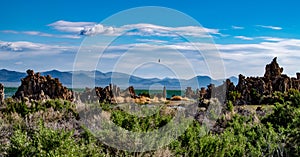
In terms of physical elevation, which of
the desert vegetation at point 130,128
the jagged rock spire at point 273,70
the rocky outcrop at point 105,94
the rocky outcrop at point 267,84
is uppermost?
the jagged rock spire at point 273,70

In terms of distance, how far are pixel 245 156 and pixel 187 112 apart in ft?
22.0

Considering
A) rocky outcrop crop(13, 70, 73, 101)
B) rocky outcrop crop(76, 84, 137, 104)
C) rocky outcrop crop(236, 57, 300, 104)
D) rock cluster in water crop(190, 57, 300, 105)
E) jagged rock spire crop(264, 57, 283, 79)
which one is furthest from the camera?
jagged rock spire crop(264, 57, 283, 79)

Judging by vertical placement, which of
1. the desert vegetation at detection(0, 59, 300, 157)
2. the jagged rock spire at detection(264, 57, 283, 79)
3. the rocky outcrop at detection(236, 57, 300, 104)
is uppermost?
the jagged rock spire at detection(264, 57, 283, 79)

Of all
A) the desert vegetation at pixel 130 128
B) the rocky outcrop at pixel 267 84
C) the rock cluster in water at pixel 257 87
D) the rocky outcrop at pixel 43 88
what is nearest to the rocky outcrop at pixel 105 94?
the desert vegetation at pixel 130 128

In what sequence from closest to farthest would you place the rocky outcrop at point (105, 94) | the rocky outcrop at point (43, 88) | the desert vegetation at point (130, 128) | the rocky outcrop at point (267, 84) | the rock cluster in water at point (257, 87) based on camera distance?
1. the desert vegetation at point (130, 128)
2. the rocky outcrop at point (105, 94)
3. the rocky outcrop at point (43, 88)
4. the rock cluster in water at point (257, 87)
5. the rocky outcrop at point (267, 84)

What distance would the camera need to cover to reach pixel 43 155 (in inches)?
372

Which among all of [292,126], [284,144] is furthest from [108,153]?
[292,126]

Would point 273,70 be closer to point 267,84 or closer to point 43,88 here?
point 267,84

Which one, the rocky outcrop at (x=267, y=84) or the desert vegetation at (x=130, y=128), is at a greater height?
the rocky outcrop at (x=267, y=84)

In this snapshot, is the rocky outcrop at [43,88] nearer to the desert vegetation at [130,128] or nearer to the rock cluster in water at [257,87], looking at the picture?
the desert vegetation at [130,128]

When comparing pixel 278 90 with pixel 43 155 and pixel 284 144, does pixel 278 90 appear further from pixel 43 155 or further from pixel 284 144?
pixel 43 155

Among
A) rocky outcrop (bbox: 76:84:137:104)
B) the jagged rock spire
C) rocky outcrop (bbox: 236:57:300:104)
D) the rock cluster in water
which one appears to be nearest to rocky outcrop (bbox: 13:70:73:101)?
rocky outcrop (bbox: 76:84:137:104)

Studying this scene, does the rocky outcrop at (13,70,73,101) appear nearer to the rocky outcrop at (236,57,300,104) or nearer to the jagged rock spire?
the rocky outcrop at (236,57,300,104)

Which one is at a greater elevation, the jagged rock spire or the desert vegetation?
the jagged rock spire
